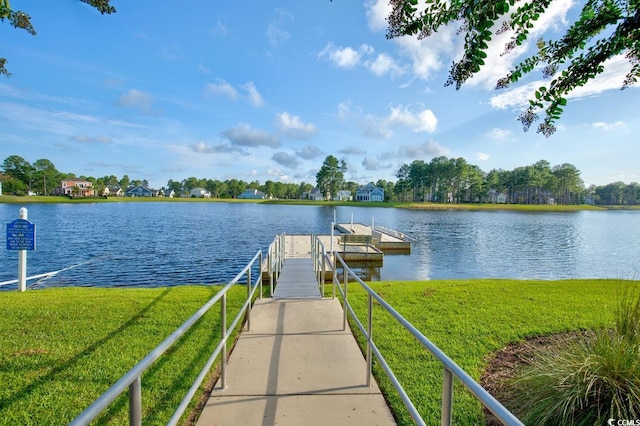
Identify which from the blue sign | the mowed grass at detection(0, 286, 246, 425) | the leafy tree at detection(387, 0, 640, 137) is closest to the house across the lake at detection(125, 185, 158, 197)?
the blue sign

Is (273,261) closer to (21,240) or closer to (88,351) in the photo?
(88,351)

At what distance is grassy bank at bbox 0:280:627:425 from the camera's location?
3180 mm

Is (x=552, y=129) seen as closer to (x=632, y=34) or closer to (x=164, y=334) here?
(x=632, y=34)

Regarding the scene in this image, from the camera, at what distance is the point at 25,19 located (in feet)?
13.0

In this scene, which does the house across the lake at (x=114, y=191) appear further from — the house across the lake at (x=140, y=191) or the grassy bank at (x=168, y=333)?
the grassy bank at (x=168, y=333)

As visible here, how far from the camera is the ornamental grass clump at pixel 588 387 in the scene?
2.61 m

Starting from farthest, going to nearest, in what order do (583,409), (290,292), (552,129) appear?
(290,292), (552,129), (583,409)

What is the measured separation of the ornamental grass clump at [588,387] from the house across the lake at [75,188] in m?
128

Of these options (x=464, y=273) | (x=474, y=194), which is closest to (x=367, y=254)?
(x=464, y=273)

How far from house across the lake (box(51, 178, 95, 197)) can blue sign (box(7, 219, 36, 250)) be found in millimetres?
118435

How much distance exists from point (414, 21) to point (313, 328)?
411cm

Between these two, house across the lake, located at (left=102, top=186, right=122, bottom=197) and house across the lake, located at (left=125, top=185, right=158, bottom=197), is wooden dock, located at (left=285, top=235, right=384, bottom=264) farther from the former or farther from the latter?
house across the lake, located at (left=125, top=185, right=158, bottom=197)

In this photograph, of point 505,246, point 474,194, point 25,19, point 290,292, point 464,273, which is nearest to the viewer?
point 25,19

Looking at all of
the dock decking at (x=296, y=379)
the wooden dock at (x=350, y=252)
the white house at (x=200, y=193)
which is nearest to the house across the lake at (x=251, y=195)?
the white house at (x=200, y=193)
